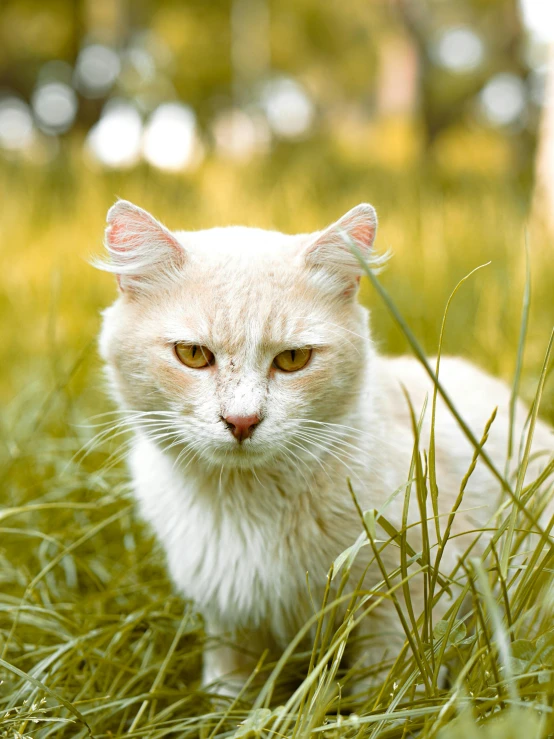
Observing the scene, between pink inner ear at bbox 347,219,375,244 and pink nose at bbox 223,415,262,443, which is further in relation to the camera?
pink inner ear at bbox 347,219,375,244

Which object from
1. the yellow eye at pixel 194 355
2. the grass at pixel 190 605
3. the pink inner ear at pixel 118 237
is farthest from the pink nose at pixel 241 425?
the pink inner ear at pixel 118 237

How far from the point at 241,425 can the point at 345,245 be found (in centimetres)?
50

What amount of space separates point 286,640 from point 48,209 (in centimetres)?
480

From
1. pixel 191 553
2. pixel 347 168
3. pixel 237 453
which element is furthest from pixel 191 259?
pixel 347 168

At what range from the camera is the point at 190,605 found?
1955mm

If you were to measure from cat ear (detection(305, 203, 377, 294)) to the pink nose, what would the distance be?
0.43 meters

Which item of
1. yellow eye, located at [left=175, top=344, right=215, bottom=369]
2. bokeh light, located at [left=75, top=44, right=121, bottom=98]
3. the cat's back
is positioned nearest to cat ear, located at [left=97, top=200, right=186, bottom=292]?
yellow eye, located at [left=175, top=344, right=215, bottom=369]

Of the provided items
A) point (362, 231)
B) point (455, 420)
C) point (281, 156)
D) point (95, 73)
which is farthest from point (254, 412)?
point (95, 73)

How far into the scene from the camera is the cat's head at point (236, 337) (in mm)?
1568

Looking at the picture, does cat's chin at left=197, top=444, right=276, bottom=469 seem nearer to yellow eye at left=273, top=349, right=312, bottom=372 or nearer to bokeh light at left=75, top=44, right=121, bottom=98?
yellow eye at left=273, top=349, right=312, bottom=372

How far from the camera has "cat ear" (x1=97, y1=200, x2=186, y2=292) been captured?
170 cm

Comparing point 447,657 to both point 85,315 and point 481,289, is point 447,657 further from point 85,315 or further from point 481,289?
point 85,315

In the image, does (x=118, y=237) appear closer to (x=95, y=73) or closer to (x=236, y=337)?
(x=236, y=337)

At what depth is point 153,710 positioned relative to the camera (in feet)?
5.12
